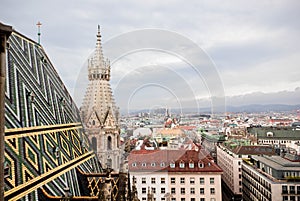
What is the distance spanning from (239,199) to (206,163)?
16.0 metres

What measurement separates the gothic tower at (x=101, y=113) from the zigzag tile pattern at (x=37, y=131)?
3.96m

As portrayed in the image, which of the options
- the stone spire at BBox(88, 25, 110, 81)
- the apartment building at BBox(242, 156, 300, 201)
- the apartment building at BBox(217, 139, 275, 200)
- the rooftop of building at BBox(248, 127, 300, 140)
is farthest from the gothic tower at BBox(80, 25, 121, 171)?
the rooftop of building at BBox(248, 127, 300, 140)

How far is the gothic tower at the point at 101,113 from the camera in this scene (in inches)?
1014

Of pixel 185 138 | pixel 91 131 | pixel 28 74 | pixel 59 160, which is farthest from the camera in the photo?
pixel 185 138

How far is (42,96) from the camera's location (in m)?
17.0

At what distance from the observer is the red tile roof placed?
39.2 m

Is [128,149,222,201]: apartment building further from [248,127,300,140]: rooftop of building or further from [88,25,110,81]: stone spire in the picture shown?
[248,127,300,140]: rooftop of building

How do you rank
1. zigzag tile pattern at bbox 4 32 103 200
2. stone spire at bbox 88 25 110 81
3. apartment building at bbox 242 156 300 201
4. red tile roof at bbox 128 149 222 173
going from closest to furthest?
zigzag tile pattern at bbox 4 32 103 200 < stone spire at bbox 88 25 110 81 < apartment building at bbox 242 156 300 201 < red tile roof at bbox 128 149 222 173

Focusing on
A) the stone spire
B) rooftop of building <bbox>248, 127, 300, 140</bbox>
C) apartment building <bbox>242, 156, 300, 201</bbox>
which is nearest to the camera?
the stone spire

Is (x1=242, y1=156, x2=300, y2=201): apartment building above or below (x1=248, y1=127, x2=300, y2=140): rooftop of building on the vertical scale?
below

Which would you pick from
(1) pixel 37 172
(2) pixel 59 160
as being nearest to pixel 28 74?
(2) pixel 59 160

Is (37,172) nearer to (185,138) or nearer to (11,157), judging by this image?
(11,157)

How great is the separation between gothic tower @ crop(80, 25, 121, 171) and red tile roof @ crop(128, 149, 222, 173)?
12780 mm

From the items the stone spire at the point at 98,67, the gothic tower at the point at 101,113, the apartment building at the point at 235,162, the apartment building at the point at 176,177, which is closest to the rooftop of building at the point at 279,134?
the apartment building at the point at 235,162
